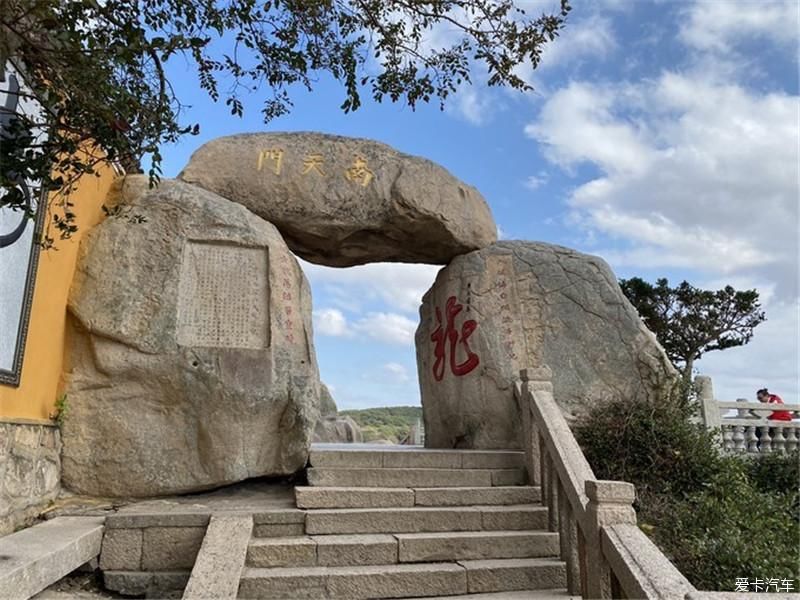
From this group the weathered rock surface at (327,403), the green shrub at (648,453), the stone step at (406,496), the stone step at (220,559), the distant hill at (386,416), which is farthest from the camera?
the distant hill at (386,416)

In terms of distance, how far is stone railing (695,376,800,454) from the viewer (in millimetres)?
8570

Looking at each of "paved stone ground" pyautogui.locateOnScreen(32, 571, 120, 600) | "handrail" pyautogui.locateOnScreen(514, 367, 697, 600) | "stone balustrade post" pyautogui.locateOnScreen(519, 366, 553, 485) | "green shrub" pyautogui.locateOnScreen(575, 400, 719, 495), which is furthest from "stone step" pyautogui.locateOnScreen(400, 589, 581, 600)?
"green shrub" pyautogui.locateOnScreen(575, 400, 719, 495)

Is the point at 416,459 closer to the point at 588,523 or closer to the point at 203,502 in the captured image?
the point at 203,502

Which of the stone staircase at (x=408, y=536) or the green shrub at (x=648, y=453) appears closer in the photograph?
the stone staircase at (x=408, y=536)

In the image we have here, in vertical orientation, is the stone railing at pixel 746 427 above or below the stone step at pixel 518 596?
above

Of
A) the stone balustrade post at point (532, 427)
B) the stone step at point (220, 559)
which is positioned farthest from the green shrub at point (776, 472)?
the stone step at point (220, 559)

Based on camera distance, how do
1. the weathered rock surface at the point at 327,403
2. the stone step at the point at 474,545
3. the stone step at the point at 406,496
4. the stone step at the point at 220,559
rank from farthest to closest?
the weathered rock surface at the point at 327,403, the stone step at the point at 406,496, the stone step at the point at 474,545, the stone step at the point at 220,559

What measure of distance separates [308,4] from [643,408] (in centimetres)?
484

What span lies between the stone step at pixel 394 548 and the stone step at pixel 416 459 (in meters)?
0.85

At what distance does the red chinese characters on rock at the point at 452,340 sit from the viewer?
6727 millimetres

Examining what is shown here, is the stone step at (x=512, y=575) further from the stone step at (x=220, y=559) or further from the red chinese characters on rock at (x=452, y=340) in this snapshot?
the red chinese characters on rock at (x=452, y=340)

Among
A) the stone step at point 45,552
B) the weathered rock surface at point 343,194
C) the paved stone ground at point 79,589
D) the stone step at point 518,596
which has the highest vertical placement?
the weathered rock surface at point 343,194

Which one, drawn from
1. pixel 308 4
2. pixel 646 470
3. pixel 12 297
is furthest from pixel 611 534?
pixel 12 297

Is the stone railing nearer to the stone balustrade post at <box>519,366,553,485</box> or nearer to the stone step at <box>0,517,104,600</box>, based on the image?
the stone balustrade post at <box>519,366,553,485</box>
